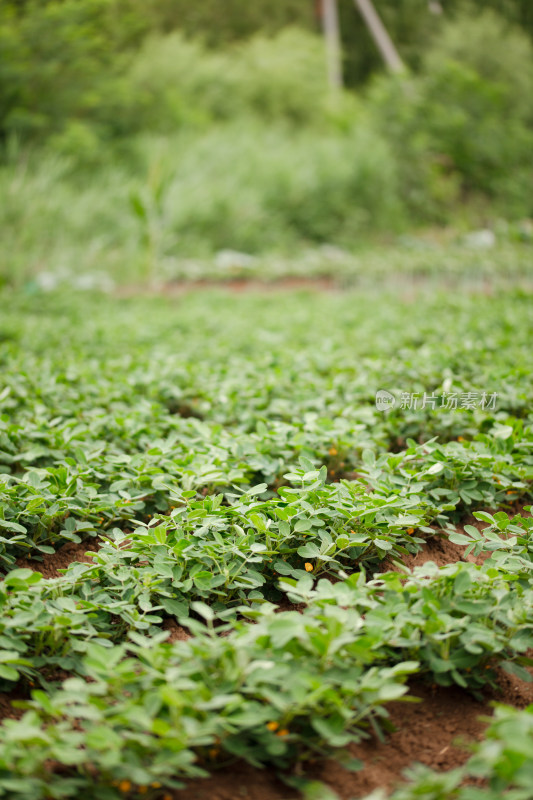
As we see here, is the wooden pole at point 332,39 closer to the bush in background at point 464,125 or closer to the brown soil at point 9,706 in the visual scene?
the bush in background at point 464,125

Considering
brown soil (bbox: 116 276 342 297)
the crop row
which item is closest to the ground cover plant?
the crop row

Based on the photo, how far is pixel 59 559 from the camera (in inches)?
72.6

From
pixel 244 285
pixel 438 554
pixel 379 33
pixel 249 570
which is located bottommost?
pixel 244 285

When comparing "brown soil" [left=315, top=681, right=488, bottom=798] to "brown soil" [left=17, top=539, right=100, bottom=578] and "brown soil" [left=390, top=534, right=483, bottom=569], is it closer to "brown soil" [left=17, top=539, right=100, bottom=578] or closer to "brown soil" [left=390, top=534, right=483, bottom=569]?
"brown soil" [left=390, top=534, right=483, bottom=569]

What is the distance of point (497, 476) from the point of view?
184cm

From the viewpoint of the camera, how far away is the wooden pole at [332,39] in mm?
21500

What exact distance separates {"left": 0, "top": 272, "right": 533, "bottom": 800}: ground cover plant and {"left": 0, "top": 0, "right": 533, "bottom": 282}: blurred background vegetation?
6.77 metres

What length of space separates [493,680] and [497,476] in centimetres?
67

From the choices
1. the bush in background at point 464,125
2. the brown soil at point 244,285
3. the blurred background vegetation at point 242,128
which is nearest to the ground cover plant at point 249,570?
the brown soil at point 244,285

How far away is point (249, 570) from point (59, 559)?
68cm

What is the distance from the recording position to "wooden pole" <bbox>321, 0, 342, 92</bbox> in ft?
70.5

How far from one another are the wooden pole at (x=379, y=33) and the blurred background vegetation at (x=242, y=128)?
1.38ft

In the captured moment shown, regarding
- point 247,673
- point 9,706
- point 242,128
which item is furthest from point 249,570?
point 242,128

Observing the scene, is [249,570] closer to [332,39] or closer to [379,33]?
[379,33]
